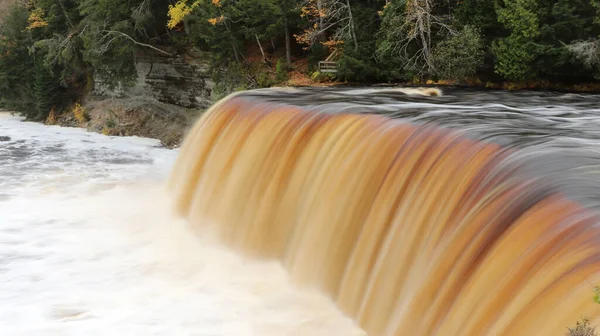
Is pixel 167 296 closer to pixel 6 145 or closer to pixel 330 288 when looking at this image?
pixel 330 288

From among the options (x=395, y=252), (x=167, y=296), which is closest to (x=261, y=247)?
(x=167, y=296)

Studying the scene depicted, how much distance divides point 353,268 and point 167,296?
6.76 feet

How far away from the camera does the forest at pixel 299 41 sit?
16.8 metres

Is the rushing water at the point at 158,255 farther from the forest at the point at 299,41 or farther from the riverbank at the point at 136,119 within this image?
the riverbank at the point at 136,119

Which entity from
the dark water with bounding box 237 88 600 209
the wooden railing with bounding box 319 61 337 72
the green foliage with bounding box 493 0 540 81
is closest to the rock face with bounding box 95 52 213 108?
the wooden railing with bounding box 319 61 337 72

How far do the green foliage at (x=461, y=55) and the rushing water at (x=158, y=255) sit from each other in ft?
16.8

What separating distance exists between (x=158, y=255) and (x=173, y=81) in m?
18.9

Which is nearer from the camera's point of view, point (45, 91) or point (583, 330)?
point (583, 330)

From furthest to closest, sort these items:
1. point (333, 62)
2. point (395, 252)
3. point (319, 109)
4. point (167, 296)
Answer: point (333, 62), point (319, 109), point (167, 296), point (395, 252)

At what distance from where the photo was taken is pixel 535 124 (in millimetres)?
7785

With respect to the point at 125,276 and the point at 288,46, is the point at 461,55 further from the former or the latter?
the point at 125,276

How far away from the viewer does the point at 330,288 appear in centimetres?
595

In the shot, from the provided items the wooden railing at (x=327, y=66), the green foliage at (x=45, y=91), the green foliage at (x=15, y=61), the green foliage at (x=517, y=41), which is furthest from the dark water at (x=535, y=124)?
the green foliage at (x=15, y=61)

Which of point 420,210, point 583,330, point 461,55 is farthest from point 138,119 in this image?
point 583,330
